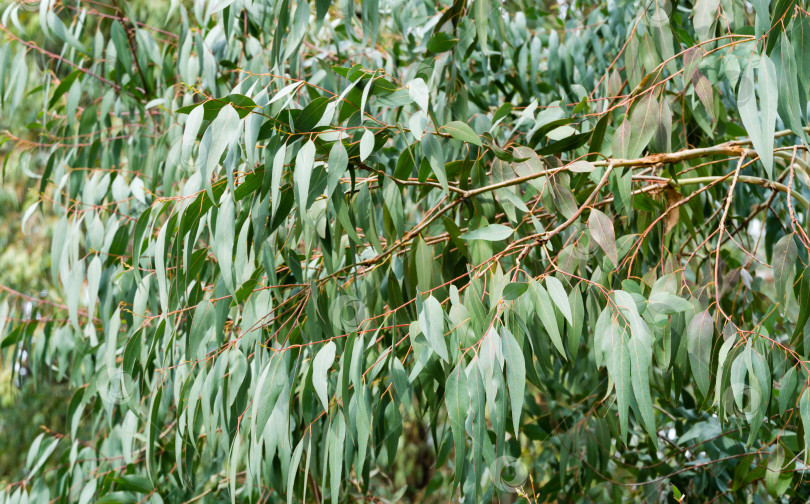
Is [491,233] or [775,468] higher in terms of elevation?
[491,233]

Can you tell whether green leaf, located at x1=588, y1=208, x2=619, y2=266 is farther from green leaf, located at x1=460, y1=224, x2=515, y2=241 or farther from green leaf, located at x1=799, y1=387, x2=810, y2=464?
green leaf, located at x1=799, y1=387, x2=810, y2=464

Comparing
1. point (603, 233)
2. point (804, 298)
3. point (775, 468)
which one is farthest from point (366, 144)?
point (775, 468)

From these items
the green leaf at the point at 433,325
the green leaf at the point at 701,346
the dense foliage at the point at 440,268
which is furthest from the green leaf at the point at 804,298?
the green leaf at the point at 433,325

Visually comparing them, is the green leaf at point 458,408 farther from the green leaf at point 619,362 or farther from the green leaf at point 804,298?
the green leaf at point 804,298

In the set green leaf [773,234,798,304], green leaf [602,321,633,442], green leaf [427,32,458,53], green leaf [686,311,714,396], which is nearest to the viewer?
green leaf [602,321,633,442]

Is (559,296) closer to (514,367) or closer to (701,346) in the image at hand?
(514,367)

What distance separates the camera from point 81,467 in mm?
1770

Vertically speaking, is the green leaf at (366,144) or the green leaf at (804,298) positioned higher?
the green leaf at (366,144)

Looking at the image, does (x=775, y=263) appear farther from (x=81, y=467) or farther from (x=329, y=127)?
(x=81, y=467)

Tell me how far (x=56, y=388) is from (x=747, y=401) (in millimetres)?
4100

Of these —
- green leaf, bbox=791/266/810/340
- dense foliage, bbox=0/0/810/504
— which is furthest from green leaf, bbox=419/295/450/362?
green leaf, bbox=791/266/810/340

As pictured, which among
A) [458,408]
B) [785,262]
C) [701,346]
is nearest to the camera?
→ [458,408]

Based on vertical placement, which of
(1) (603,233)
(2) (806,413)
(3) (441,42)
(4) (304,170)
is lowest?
(2) (806,413)

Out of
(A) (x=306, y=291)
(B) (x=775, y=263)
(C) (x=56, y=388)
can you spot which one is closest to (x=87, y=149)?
(A) (x=306, y=291)
